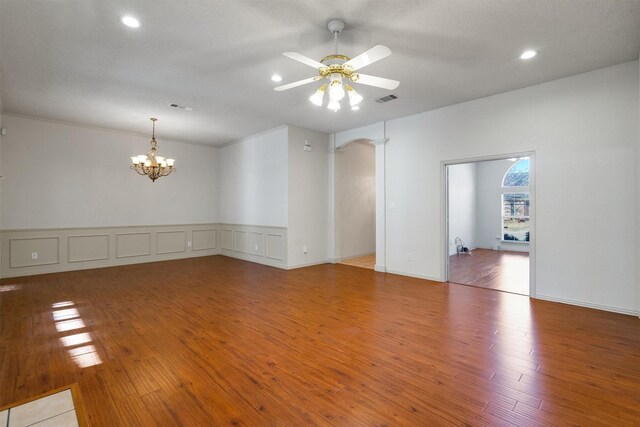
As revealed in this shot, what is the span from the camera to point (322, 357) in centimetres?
263

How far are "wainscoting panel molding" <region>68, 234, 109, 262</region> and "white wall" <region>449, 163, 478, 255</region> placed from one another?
844cm

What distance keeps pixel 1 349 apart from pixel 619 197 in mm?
6847

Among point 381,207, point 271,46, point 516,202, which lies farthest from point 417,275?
point 516,202

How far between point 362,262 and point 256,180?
3.23m

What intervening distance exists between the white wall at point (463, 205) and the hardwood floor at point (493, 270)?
0.63 meters

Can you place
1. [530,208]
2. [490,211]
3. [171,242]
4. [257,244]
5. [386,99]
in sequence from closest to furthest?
[530,208] < [386,99] < [257,244] < [171,242] < [490,211]

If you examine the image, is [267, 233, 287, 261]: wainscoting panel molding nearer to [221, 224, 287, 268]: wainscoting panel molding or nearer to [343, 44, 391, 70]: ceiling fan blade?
[221, 224, 287, 268]: wainscoting panel molding

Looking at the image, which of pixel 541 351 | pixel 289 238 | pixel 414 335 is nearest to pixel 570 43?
pixel 541 351

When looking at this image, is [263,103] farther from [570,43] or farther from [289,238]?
[570,43]

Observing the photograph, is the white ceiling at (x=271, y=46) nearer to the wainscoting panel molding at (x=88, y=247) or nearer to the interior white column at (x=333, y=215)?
the interior white column at (x=333, y=215)

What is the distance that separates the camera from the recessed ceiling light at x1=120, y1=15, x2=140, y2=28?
271cm

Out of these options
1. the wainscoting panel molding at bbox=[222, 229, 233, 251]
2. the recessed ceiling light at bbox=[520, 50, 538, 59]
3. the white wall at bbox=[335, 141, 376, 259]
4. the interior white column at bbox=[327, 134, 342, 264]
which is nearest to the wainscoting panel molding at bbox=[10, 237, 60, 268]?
the wainscoting panel molding at bbox=[222, 229, 233, 251]

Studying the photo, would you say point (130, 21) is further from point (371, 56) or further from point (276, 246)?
point (276, 246)

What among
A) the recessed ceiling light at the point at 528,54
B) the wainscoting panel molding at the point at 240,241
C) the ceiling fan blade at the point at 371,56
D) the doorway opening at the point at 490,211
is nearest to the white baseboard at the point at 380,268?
the doorway opening at the point at 490,211
